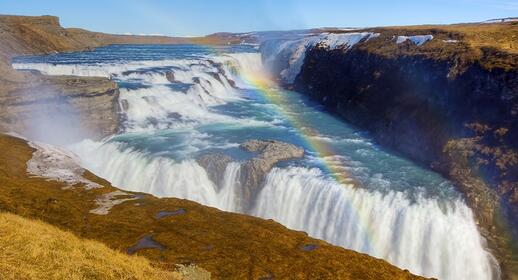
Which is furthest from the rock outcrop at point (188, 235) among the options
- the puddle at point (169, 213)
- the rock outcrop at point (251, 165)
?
the rock outcrop at point (251, 165)

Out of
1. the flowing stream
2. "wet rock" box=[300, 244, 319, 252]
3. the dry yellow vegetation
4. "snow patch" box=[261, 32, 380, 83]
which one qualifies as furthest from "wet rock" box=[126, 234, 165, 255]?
"snow patch" box=[261, 32, 380, 83]

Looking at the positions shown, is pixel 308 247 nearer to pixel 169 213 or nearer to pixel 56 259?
pixel 169 213

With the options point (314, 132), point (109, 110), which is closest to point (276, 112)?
point (314, 132)

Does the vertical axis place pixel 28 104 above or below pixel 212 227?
above

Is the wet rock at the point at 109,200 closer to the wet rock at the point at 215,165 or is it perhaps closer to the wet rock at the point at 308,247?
the wet rock at the point at 215,165

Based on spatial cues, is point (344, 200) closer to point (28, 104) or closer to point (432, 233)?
point (432, 233)

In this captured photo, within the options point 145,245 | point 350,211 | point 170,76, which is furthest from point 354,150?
point 170,76
